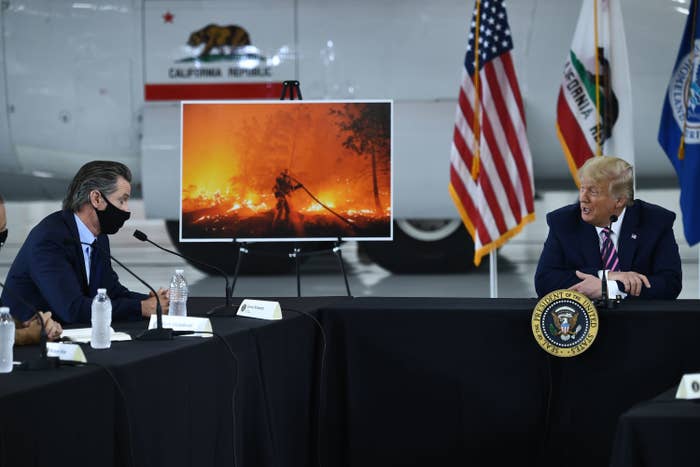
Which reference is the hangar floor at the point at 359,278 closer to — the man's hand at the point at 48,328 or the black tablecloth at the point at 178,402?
the black tablecloth at the point at 178,402

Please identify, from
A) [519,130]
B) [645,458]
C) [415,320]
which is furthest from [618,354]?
[519,130]

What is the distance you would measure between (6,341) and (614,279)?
2484mm

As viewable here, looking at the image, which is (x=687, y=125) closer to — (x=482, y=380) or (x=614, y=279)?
(x=614, y=279)

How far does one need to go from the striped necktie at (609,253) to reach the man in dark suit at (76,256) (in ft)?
6.06

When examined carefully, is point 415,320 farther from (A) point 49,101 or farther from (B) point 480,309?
(A) point 49,101

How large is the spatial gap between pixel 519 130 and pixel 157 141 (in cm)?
366

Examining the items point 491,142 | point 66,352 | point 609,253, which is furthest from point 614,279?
point 491,142

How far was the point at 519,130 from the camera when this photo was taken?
6.98m

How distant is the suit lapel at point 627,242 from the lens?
4406mm

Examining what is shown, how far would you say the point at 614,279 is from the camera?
4.16 meters

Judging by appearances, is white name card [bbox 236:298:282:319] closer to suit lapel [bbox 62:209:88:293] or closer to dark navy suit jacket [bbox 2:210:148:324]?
dark navy suit jacket [bbox 2:210:148:324]

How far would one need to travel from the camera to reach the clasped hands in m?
4.08

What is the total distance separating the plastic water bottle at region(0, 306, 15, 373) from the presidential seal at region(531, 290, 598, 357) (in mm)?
1838

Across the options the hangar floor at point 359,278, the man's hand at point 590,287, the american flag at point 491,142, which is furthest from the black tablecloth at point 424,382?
the hangar floor at point 359,278
